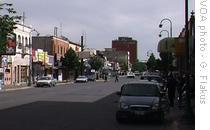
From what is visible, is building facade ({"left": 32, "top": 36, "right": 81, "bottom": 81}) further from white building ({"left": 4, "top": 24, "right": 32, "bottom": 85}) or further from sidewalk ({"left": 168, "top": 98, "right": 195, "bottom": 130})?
sidewalk ({"left": 168, "top": 98, "right": 195, "bottom": 130})

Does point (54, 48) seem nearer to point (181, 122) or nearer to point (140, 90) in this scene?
point (140, 90)

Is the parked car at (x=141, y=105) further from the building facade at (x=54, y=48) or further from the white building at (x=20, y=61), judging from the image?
the building facade at (x=54, y=48)

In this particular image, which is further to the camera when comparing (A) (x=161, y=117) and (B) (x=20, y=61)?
(B) (x=20, y=61)

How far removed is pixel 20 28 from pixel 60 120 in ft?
205

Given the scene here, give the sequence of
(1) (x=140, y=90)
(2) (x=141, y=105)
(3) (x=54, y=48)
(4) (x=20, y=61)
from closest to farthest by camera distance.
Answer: (2) (x=141, y=105)
(1) (x=140, y=90)
(4) (x=20, y=61)
(3) (x=54, y=48)

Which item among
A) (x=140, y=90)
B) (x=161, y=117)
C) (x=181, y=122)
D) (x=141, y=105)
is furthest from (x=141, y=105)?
(x=181, y=122)

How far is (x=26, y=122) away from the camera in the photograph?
20766 millimetres

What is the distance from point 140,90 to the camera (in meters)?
21.7

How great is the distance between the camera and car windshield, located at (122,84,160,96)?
2150 cm

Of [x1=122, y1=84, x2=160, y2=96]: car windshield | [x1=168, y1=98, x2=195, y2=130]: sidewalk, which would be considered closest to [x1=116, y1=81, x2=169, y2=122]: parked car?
[x1=122, y1=84, x2=160, y2=96]: car windshield

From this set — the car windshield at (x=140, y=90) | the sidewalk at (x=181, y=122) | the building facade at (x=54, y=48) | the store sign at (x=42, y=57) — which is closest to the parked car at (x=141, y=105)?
the car windshield at (x=140, y=90)

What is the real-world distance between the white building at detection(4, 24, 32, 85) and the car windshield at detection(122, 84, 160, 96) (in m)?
54.4

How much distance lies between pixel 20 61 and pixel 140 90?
63.5 meters

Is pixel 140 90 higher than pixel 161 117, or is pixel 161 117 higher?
pixel 140 90
